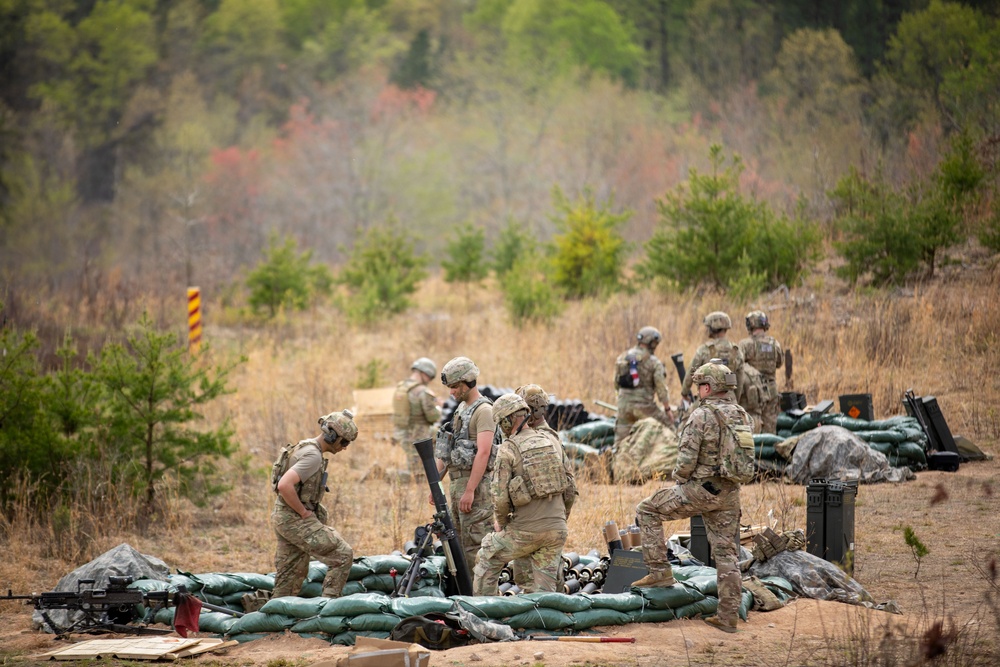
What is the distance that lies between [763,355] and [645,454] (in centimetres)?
181

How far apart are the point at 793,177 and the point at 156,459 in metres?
28.5

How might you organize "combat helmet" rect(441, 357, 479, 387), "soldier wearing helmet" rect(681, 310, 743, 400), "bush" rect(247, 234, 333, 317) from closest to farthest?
"combat helmet" rect(441, 357, 479, 387)
"soldier wearing helmet" rect(681, 310, 743, 400)
"bush" rect(247, 234, 333, 317)

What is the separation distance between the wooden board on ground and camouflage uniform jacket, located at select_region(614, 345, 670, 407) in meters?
6.16

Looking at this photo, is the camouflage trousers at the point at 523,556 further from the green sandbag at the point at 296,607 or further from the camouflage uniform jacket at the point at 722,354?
the camouflage uniform jacket at the point at 722,354

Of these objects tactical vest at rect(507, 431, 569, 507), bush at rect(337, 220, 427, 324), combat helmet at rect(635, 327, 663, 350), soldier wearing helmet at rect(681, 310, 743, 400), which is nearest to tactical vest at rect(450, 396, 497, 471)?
tactical vest at rect(507, 431, 569, 507)

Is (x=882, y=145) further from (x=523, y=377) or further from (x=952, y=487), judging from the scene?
(x=952, y=487)

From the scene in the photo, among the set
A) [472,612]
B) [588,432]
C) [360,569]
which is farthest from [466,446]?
[588,432]

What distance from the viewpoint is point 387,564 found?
770 centimetres

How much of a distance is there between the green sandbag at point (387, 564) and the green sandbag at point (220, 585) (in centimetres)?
94

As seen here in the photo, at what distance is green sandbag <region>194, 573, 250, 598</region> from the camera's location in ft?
24.5

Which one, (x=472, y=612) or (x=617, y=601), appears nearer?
(x=472, y=612)

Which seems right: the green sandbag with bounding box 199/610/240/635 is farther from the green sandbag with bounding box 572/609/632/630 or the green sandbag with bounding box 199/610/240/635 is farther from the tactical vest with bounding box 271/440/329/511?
the green sandbag with bounding box 572/609/632/630

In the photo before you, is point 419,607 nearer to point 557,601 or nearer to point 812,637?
point 557,601

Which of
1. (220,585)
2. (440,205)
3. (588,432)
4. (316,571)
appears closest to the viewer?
(220,585)
